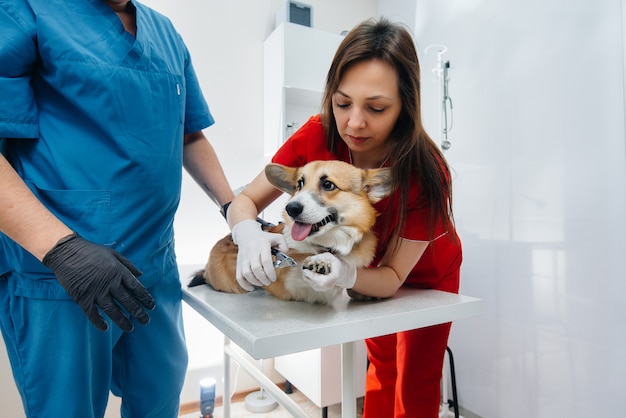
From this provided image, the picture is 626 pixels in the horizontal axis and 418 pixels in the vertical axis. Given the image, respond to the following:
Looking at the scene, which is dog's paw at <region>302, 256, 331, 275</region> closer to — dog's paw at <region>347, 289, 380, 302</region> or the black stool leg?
dog's paw at <region>347, 289, 380, 302</region>

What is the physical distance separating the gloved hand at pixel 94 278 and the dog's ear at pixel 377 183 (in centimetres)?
59

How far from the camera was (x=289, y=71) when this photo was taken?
240cm

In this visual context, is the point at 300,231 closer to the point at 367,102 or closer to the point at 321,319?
the point at 321,319

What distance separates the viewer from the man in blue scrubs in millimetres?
795

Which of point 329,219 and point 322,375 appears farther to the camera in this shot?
point 322,375

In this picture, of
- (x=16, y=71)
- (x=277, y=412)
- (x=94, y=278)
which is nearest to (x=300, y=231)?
(x=94, y=278)

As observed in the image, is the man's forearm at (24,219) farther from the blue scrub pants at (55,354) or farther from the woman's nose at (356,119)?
the woman's nose at (356,119)

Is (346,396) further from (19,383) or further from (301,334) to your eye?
(19,383)

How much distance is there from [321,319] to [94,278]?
0.48 m

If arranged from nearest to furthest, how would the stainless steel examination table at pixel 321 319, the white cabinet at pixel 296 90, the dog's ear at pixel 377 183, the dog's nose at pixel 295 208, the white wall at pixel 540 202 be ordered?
the stainless steel examination table at pixel 321 319 < the dog's nose at pixel 295 208 < the dog's ear at pixel 377 183 < the white wall at pixel 540 202 < the white cabinet at pixel 296 90

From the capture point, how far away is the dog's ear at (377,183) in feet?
3.18

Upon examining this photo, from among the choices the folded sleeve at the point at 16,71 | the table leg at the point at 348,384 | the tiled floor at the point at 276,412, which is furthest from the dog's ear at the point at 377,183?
the tiled floor at the point at 276,412

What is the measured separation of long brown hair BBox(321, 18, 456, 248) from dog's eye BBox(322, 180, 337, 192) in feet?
0.52

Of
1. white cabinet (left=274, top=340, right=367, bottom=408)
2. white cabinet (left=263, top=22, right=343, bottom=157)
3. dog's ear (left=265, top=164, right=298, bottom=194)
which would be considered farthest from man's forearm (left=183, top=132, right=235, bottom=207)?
white cabinet (left=274, top=340, right=367, bottom=408)
